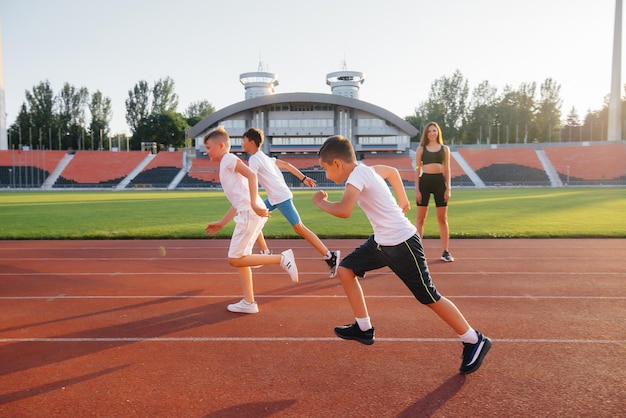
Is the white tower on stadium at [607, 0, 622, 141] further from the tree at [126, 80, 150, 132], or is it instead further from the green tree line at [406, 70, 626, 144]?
the tree at [126, 80, 150, 132]

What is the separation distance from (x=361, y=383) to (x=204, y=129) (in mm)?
68419

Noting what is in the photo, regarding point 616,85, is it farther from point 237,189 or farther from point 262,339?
point 262,339

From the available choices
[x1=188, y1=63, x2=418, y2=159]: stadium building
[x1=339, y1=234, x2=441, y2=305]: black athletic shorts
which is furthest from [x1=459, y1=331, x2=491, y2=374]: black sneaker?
[x1=188, y1=63, x2=418, y2=159]: stadium building

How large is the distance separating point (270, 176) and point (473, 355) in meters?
4.41

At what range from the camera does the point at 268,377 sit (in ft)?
12.0

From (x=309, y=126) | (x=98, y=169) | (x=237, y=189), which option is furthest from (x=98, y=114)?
Result: (x=237, y=189)

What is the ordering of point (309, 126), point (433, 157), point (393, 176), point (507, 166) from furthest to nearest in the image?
point (309, 126) < point (507, 166) < point (433, 157) < point (393, 176)

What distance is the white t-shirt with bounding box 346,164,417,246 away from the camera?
378cm

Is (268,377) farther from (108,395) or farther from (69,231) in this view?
(69,231)

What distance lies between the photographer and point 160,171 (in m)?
60.4

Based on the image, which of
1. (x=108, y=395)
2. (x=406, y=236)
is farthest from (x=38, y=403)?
(x=406, y=236)

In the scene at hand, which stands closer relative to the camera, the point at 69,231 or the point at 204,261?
the point at 204,261

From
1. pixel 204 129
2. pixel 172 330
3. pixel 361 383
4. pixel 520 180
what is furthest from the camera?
pixel 204 129

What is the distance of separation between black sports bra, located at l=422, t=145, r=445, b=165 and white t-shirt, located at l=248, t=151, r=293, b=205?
2551mm
